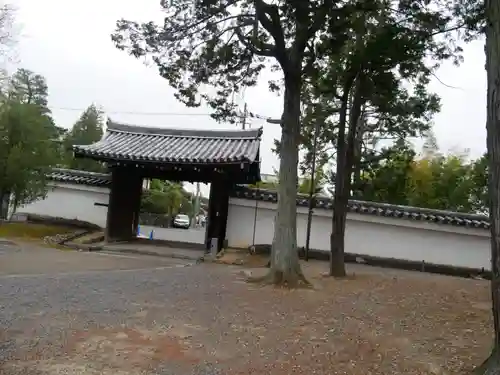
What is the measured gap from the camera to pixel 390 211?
15.9 m

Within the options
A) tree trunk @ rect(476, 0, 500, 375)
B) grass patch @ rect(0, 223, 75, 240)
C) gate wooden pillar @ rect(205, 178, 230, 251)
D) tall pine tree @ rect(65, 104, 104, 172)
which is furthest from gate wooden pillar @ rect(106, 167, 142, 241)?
tall pine tree @ rect(65, 104, 104, 172)

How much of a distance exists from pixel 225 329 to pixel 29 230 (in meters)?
11.5

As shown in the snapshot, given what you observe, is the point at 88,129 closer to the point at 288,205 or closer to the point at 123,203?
the point at 123,203

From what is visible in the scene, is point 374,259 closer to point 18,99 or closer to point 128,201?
point 128,201

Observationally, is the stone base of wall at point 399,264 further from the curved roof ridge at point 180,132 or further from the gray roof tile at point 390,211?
the curved roof ridge at point 180,132

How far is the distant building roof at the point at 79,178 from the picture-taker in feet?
56.3

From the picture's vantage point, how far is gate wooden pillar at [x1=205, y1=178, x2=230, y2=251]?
1495 cm

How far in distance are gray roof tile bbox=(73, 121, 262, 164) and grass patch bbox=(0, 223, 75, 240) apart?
2742mm

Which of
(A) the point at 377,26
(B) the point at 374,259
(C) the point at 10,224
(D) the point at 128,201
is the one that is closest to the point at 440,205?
(B) the point at 374,259

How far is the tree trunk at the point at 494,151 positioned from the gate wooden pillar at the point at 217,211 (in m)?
11.6

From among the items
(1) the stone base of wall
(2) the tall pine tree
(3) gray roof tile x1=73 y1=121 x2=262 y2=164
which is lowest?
(1) the stone base of wall

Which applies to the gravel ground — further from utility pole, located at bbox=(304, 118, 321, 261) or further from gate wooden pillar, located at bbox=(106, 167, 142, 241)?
gate wooden pillar, located at bbox=(106, 167, 142, 241)

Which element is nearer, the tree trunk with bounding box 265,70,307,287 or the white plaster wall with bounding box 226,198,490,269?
the tree trunk with bounding box 265,70,307,287

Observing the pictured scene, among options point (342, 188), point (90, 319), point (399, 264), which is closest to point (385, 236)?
point (399, 264)
